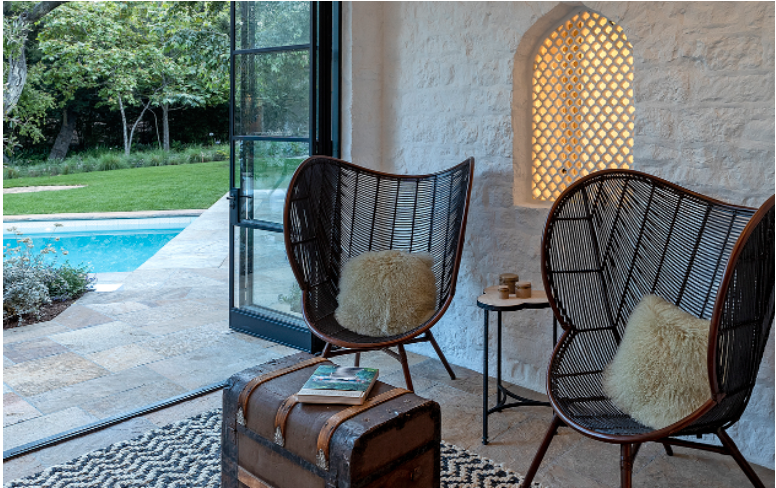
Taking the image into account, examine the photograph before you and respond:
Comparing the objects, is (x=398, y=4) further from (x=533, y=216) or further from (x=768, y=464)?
(x=768, y=464)

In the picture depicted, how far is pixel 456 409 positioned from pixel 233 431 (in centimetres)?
122

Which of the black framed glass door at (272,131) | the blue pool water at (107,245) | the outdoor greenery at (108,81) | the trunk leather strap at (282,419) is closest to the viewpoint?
the trunk leather strap at (282,419)

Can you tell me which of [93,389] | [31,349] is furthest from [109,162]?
[93,389]

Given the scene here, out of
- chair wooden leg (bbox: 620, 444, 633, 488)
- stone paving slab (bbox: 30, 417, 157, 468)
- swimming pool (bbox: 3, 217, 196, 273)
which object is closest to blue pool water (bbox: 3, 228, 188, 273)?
swimming pool (bbox: 3, 217, 196, 273)

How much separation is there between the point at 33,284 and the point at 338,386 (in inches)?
135

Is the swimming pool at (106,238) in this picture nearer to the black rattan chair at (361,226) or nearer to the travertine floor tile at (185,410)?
the travertine floor tile at (185,410)

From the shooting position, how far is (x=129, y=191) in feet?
39.1

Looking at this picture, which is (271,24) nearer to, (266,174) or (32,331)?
(266,174)

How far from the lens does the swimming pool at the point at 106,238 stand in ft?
26.7

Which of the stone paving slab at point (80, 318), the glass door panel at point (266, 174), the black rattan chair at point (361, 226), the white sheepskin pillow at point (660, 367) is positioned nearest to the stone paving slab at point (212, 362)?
the black rattan chair at point (361, 226)

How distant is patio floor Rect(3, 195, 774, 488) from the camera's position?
7.82 feet

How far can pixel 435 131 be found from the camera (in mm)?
3430

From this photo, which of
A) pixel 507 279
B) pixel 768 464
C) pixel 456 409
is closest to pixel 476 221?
pixel 507 279

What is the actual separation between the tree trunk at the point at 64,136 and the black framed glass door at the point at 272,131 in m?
10.6
